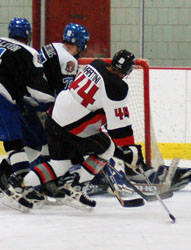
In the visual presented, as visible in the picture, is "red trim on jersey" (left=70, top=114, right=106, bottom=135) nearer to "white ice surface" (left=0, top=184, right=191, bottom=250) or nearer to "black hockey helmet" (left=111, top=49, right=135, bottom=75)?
"black hockey helmet" (left=111, top=49, right=135, bottom=75)

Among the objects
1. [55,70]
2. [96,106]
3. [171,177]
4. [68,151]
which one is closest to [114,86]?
[96,106]

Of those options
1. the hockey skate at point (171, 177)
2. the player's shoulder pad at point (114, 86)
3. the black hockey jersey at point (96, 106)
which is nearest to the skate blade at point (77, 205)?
the black hockey jersey at point (96, 106)

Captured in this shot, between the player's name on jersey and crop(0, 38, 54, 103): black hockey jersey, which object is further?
crop(0, 38, 54, 103): black hockey jersey

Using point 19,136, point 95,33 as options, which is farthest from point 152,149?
point 95,33

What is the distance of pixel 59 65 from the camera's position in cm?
389

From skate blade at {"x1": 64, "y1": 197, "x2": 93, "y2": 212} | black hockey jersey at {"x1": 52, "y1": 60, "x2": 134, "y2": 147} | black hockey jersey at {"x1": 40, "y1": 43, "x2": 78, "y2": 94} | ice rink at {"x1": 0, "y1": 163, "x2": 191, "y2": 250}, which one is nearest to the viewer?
ice rink at {"x1": 0, "y1": 163, "x2": 191, "y2": 250}

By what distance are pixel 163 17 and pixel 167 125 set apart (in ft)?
5.26

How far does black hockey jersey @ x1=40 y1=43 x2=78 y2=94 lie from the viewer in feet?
12.8

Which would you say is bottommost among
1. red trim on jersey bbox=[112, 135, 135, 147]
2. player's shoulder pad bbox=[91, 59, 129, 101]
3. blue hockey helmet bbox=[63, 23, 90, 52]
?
red trim on jersey bbox=[112, 135, 135, 147]

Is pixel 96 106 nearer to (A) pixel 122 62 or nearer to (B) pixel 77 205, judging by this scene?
(A) pixel 122 62

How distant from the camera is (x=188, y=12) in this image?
6.70 m

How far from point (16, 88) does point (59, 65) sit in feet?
1.06

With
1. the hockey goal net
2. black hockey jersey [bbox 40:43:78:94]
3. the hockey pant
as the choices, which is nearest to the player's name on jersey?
the hockey pant

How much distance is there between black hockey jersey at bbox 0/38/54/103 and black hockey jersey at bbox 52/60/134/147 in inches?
6.5
